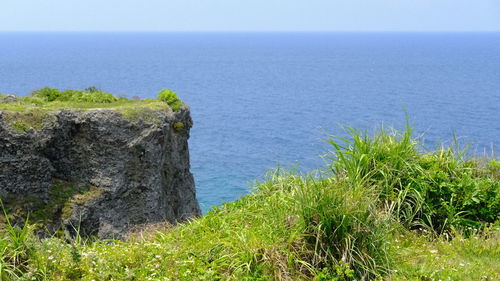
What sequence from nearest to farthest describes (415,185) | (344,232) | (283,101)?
1. (344,232)
2. (415,185)
3. (283,101)

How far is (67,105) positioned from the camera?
14.6 meters

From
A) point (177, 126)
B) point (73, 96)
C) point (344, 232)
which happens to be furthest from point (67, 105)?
point (344, 232)

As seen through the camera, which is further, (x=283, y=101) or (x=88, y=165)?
(x=283, y=101)

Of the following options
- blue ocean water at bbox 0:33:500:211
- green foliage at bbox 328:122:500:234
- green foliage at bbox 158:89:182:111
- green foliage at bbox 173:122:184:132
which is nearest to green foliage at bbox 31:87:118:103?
green foliage at bbox 158:89:182:111

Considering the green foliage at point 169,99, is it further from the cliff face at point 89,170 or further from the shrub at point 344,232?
the shrub at point 344,232

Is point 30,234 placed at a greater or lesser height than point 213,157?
greater

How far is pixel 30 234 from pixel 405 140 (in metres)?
6.29

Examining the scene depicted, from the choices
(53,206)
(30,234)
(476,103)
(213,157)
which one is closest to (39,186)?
(53,206)

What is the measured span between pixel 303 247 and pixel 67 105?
381 inches

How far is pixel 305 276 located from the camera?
6844mm

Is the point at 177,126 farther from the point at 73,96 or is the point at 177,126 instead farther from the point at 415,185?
the point at 415,185

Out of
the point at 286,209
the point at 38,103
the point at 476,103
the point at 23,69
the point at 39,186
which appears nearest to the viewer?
the point at 286,209

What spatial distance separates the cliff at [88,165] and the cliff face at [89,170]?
22 millimetres

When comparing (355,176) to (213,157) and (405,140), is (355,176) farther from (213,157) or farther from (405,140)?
(213,157)
